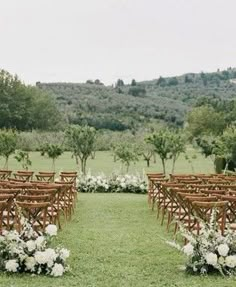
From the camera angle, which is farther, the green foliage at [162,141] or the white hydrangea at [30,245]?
the green foliage at [162,141]

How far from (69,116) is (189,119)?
947 inches

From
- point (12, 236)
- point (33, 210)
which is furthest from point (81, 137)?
point (12, 236)

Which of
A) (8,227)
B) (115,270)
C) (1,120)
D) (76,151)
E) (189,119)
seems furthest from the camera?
(1,120)

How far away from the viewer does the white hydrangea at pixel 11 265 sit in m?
9.43

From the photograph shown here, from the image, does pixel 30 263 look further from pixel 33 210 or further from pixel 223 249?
pixel 223 249

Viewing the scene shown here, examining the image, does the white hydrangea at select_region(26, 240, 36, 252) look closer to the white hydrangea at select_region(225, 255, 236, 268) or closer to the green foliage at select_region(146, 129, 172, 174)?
the white hydrangea at select_region(225, 255, 236, 268)

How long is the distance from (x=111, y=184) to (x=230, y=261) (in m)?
15.9

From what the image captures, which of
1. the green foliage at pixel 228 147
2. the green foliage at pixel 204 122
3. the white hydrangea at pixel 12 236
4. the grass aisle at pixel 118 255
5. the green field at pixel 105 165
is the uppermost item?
the green foliage at pixel 204 122

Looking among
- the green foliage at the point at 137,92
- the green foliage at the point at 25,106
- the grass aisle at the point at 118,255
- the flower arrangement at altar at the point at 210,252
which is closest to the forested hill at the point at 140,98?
the green foliage at the point at 137,92

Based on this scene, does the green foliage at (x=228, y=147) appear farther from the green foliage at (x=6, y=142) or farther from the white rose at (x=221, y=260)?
the white rose at (x=221, y=260)

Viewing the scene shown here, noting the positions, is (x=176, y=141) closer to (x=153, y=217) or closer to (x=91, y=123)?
(x=153, y=217)

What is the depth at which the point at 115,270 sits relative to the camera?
990 cm

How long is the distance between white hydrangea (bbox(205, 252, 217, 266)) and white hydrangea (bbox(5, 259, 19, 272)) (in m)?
2.72

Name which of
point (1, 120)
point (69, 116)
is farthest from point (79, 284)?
point (69, 116)
